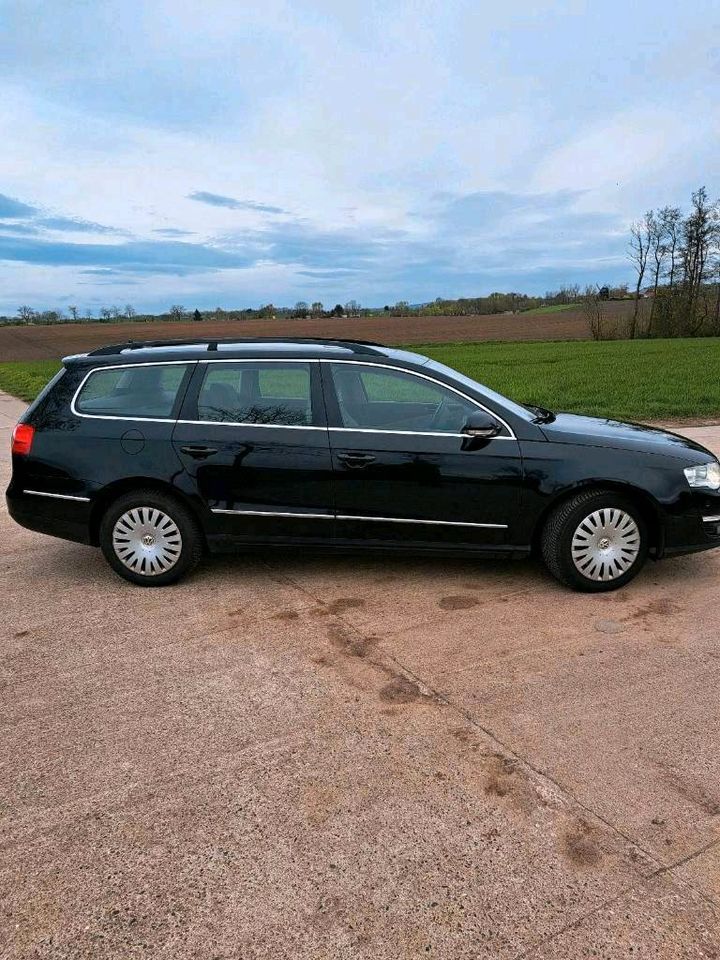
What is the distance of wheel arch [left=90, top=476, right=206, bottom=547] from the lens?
4.41 meters

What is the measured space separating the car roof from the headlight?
6.14 ft

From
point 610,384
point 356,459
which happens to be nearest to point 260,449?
point 356,459

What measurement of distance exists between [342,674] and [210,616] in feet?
3.52

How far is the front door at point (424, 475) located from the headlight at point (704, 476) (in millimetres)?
1093

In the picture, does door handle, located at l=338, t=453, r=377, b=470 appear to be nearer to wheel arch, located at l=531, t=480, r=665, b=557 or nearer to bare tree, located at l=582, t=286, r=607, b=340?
wheel arch, located at l=531, t=480, r=665, b=557

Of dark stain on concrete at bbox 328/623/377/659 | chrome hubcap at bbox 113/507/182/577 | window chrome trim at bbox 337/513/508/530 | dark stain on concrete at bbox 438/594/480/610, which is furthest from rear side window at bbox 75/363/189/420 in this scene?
dark stain on concrete at bbox 438/594/480/610

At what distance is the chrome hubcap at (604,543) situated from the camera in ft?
14.1

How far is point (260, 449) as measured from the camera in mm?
4398

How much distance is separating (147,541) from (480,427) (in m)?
2.27

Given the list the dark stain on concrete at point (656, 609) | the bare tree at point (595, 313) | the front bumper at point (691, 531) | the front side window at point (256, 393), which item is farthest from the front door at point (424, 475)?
the bare tree at point (595, 313)

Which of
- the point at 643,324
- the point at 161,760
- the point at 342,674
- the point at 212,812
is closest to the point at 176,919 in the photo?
the point at 212,812

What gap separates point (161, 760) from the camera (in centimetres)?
273

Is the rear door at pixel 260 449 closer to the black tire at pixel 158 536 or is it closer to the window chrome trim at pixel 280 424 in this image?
the window chrome trim at pixel 280 424

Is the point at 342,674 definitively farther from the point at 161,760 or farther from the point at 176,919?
the point at 176,919
